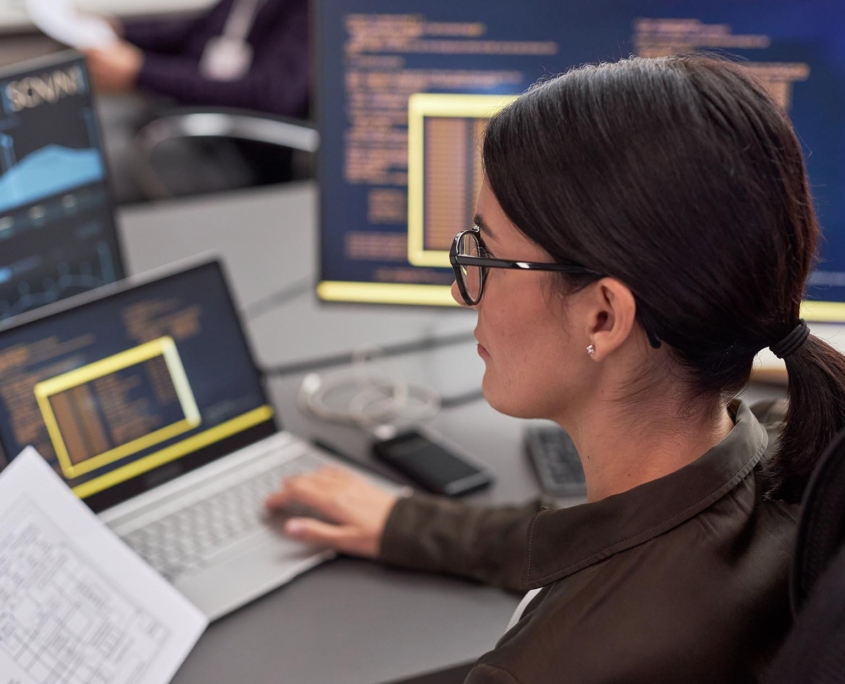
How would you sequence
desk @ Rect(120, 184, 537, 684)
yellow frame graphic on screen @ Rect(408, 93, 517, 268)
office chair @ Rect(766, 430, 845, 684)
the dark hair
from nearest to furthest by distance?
1. office chair @ Rect(766, 430, 845, 684)
2. the dark hair
3. desk @ Rect(120, 184, 537, 684)
4. yellow frame graphic on screen @ Rect(408, 93, 517, 268)

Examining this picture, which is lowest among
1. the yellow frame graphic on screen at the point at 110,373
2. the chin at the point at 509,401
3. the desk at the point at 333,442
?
the desk at the point at 333,442

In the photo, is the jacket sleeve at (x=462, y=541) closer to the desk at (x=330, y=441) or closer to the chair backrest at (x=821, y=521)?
the desk at (x=330, y=441)

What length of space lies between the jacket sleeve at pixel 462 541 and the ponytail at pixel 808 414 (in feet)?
1.03

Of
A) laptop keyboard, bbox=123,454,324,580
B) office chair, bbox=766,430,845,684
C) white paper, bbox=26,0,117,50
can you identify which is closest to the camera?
office chair, bbox=766,430,845,684

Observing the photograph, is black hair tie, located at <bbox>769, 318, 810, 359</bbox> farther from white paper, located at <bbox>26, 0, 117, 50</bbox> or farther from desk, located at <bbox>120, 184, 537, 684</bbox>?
white paper, located at <bbox>26, 0, 117, 50</bbox>

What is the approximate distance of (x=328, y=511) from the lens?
1.10m

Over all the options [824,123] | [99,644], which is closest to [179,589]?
[99,644]

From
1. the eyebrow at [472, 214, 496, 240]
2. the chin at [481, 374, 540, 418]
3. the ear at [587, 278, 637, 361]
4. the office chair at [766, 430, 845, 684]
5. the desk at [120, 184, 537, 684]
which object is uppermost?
the eyebrow at [472, 214, 496, 240]

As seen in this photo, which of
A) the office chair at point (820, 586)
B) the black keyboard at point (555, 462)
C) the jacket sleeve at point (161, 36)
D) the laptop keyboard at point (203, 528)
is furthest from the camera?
the jacket sleeve at point (161, 36)

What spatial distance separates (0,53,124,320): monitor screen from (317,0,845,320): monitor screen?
32 centimetres

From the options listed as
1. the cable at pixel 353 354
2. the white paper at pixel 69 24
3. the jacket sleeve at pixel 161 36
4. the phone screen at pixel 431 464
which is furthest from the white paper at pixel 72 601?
the jacket sleeve at pixel 161 36

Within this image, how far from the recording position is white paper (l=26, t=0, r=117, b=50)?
302 cm

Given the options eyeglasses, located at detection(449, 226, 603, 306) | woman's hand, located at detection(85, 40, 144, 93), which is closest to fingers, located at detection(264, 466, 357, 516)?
eyeglasses, located at detection(449, 226, 603, 306)

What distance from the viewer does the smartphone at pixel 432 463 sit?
1.19m
